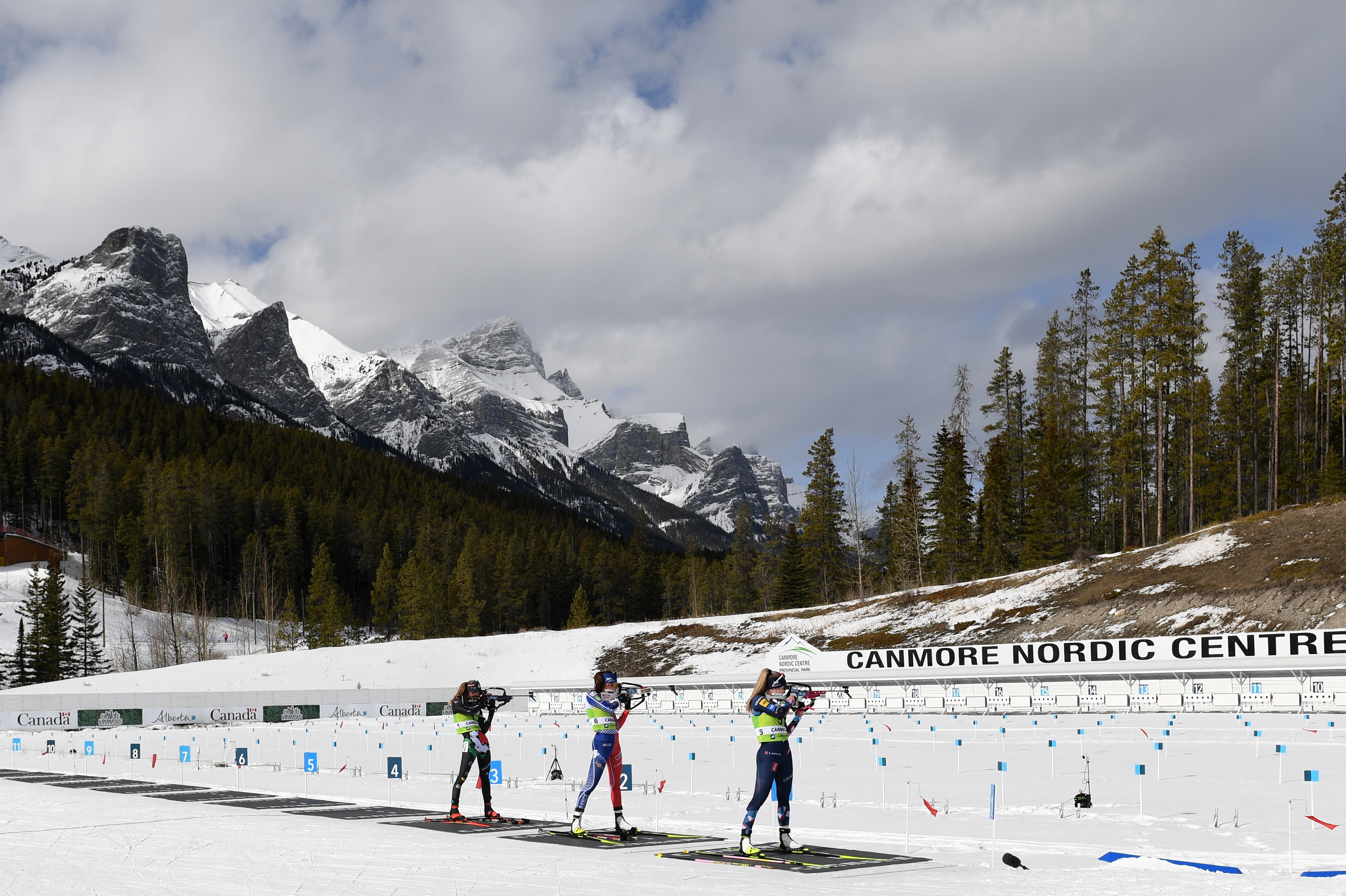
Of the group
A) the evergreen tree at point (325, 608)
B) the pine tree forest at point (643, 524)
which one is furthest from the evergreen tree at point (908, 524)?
the evergreen tree at point (325, 608)

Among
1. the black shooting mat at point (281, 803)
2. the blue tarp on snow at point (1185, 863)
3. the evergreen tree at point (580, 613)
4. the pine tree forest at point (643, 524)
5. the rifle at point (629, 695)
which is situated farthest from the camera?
the evergreen tree at point (580, 613)

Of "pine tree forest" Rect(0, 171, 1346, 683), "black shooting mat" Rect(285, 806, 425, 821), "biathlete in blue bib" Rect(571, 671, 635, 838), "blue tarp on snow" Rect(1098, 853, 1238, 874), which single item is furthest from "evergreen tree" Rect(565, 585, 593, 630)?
"blue tarp on snow" Rect(1098, 853, 1238, 874)

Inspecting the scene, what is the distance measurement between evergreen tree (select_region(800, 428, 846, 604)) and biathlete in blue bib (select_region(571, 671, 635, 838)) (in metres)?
81.3

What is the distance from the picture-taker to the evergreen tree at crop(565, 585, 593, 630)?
320 feet

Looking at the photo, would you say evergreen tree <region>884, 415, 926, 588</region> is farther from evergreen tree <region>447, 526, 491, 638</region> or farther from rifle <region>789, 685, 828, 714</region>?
rifle <region>789, 685, 828, 714</region>

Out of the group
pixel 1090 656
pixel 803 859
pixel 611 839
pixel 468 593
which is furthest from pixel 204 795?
pixel 468 593

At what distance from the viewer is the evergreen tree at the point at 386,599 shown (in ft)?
340

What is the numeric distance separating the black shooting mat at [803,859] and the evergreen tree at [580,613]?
84.5 m

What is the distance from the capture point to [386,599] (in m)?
104

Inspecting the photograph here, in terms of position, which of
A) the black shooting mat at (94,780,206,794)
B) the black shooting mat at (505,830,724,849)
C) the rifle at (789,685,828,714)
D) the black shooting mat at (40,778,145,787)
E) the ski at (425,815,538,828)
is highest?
the rifle at (789,685,828,714)

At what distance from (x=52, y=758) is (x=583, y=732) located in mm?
17113

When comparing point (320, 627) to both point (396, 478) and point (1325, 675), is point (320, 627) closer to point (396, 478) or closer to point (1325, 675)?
point (396, 478)

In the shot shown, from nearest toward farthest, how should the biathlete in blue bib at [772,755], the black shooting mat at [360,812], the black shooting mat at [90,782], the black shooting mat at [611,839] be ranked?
1. the biathlete in blue bib at [772,755]
2. the black shooting mat at [611,839]
3. the black shooting mat at [360,812]
4. the black shooting mat at [90,782]

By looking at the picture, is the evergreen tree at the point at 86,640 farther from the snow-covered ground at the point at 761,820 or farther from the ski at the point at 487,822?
the ski at the point at 487,822
